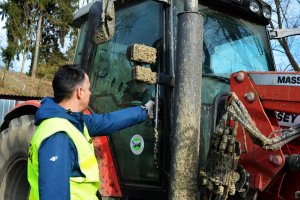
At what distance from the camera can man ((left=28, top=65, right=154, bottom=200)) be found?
2.07 m

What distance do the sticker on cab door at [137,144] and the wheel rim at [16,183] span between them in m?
1.18

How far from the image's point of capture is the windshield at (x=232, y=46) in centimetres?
343

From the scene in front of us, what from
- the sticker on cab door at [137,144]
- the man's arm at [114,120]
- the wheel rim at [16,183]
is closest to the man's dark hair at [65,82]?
the man's arm at [114,120]

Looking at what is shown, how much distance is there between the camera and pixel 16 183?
13.3ft

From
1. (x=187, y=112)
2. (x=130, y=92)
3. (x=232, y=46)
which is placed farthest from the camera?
(x=232, y=46)

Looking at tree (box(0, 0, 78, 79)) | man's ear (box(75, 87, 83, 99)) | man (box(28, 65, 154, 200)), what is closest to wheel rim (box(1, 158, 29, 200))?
man (box(28, 65, 154, 200))

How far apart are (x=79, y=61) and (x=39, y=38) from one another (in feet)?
84.8

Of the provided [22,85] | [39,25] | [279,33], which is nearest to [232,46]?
[279,33]

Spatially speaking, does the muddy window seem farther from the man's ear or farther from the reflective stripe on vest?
the reflective stripe on vest

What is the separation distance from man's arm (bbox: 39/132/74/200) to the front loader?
0.72 metres

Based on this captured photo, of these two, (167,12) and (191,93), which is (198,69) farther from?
(167,12)

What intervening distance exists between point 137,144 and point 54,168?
1341 millimetres

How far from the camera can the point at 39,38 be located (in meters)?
28.7

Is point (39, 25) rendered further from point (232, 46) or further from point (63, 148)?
point (63, 148)
